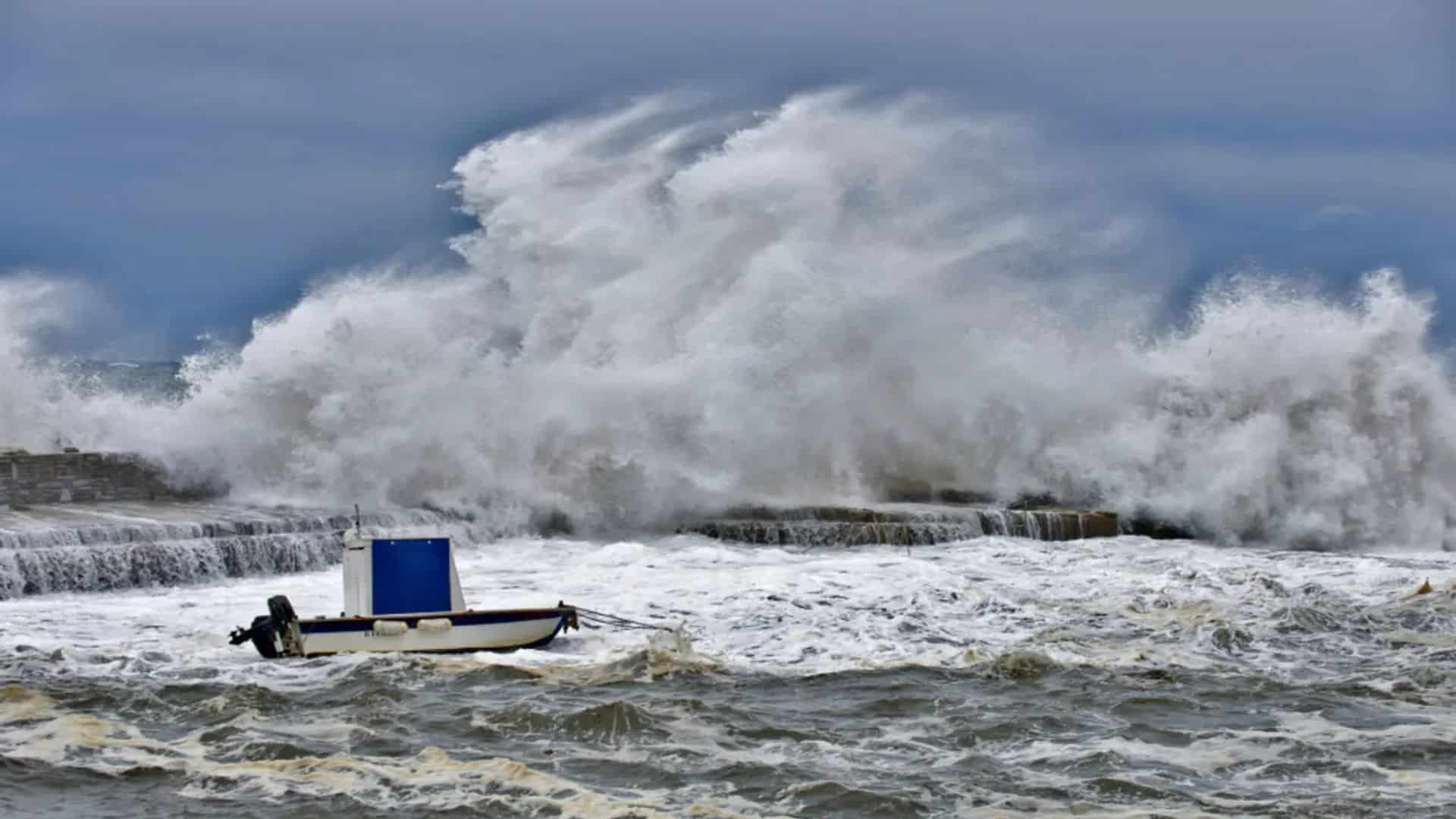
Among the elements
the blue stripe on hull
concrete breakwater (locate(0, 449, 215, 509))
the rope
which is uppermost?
concrete breakwater (locate(0, 449, 215, 509))

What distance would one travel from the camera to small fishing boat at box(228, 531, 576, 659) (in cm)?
1234

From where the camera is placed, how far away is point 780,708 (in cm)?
1075

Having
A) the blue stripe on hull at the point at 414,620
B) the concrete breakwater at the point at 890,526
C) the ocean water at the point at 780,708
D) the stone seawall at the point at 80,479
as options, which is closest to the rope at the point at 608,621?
the ocean water at the point at 780,708

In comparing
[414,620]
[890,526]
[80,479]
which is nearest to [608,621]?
[414,620]

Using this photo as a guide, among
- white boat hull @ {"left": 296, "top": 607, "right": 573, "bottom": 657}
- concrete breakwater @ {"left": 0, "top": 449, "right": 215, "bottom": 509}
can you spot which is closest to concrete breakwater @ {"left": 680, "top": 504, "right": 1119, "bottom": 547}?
concrete breakwater @ {"left": 0, "top": 449, "right": 215, "bottom": 509}

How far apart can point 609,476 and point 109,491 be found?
7.28m

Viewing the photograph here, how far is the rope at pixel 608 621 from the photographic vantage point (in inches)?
554

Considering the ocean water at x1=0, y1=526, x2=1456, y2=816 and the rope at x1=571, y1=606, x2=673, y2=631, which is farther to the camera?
the rope at x1=571, y1=606, x2=673, y2=631

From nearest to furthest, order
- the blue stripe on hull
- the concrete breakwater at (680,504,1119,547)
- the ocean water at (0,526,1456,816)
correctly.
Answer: the ocean water at (0,526,1456,816) < the blue stripe on hull < the concrete breakwater at (680,504,1119,547)

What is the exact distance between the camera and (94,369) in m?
62.0

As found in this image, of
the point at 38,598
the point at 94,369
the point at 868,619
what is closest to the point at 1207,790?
the point at 868,619

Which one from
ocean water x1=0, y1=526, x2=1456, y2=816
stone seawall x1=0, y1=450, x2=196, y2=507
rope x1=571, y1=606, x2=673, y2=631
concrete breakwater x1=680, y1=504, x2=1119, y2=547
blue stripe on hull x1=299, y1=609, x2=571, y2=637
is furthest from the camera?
stone seawall x1=0, y1=450, x2=196, y2=507

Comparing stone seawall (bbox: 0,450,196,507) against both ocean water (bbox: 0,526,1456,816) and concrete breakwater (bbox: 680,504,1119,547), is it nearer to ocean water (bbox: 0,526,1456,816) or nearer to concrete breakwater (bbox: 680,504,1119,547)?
ocean water (bbox: 0,526,1456,816)

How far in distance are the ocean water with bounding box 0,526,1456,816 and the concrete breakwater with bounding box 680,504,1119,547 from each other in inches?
181
